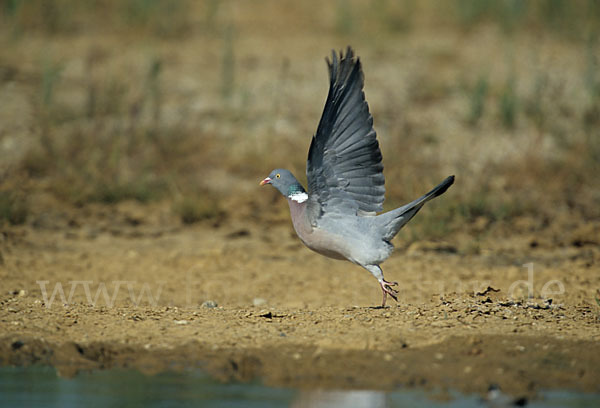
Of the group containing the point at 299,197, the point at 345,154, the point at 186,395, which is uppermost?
the point at 345,154

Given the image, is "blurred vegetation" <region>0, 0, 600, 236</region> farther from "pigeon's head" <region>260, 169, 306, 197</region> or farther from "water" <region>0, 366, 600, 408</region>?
"water" <region>0, 366, 600, 408</region>

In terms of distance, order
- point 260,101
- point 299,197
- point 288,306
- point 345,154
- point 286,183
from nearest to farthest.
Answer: point 345,154, point 299,197, point 286,183, point 288,306, point 260,101

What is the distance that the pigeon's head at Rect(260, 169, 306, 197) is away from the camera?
5246mm

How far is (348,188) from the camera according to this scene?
5.04 metres

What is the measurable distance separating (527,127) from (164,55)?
4.75 metres

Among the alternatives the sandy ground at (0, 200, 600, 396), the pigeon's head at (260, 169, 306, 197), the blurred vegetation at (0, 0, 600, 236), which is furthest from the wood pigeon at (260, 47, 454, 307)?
the blurred vegetation at (0, 0, 600, 236)

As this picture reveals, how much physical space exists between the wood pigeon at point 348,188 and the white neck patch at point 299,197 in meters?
0.06

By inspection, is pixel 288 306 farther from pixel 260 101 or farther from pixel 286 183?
pixel 260 101

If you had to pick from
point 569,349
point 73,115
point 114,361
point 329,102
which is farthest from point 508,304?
point 73,115

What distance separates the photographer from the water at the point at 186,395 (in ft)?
12.2

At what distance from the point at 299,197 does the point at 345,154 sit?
0.45 meters

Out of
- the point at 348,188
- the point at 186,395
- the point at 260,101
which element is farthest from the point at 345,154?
the point at 260,101

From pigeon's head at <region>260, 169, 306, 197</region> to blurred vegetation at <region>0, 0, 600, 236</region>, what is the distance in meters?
2.50

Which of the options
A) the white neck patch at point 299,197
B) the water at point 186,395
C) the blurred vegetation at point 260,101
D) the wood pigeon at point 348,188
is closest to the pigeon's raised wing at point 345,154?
the wood pigeon at point 348,188
